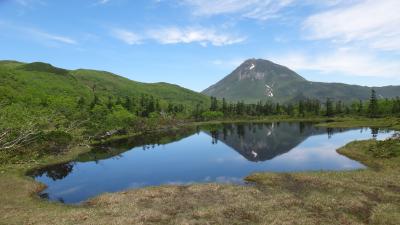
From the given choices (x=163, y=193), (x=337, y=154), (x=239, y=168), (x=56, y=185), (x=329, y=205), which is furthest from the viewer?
(x=337, y=154)

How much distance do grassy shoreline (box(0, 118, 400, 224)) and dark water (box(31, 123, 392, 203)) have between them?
28.2ft

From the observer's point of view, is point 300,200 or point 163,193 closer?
point 300,200

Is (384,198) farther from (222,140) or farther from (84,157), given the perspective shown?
(222,140)

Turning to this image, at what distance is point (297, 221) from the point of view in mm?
39344

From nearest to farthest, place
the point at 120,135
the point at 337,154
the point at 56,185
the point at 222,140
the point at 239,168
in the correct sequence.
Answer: the point at 56,185, the point at 239,168, the point at 337,154, the point at 222,140, the point at 120,135

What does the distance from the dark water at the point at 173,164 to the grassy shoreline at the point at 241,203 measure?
28.2 feet

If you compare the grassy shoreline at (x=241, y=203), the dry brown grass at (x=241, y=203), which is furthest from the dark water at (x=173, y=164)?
the dry brown grass at (x=241, y=203)

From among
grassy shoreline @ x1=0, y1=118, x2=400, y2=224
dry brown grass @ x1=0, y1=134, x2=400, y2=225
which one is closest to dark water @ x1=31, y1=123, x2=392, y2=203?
grassy shoreline @ x1=0, y1=118, x2=400, y2=224

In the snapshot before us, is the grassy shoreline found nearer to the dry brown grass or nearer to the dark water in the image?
the dry brown grass

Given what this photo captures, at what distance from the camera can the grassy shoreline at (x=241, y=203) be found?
41250mm

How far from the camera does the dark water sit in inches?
2781

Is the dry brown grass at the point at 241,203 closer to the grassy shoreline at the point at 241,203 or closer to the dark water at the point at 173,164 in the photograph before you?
the grassy shoreline at the point at 241,203

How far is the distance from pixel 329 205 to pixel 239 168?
40555 millimetres

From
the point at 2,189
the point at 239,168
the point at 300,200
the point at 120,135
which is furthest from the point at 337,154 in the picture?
the point at 120,135
